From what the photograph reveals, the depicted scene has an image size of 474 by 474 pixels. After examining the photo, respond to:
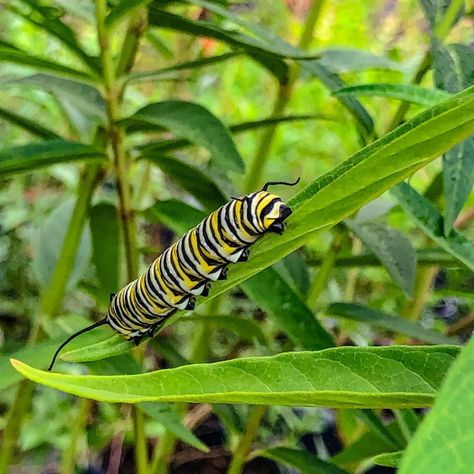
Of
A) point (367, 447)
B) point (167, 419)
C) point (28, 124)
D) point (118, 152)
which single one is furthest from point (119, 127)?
point (367, 447)

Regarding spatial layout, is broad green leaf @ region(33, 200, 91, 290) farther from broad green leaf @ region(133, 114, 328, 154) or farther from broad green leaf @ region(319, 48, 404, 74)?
broad green leaf @ region(319, 48, 404, 74)

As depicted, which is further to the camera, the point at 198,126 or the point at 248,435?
the point at 248,435

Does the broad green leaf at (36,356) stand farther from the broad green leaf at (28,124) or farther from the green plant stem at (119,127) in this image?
the broad green leaf at (28,124)

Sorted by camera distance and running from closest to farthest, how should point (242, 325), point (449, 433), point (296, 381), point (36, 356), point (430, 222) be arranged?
point (449, 433), point (296, 381), point (430, 222), point (36, 356), point (242, 325)

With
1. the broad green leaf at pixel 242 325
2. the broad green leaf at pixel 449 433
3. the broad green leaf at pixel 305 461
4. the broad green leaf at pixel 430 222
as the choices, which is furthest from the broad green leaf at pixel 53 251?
the broad green leaf at pixel 449 433

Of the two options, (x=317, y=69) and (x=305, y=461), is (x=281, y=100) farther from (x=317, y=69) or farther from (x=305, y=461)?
(x=305, y=461)

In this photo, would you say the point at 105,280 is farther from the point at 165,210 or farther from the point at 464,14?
the point at 464,14

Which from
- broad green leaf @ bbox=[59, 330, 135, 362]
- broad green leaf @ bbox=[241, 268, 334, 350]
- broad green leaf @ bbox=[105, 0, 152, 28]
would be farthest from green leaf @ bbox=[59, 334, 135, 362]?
broad green leaf @ bbox=[105, 0, 152, 28]
